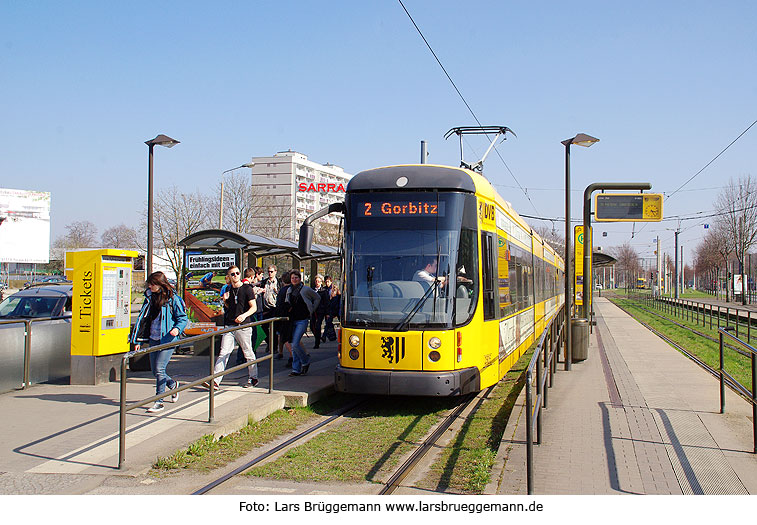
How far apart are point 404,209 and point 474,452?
3337 mm

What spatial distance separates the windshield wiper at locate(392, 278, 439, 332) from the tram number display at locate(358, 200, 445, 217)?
890mm

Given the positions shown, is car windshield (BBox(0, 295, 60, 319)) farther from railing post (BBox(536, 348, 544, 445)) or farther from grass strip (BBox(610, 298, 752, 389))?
grass strip (BBox(610, 298, 752, 389))

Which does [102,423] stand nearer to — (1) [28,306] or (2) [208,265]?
(1) [28,306]

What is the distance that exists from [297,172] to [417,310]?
114 m

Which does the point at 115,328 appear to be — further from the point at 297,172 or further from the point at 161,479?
the point at 297,172

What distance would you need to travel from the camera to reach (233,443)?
283 inches

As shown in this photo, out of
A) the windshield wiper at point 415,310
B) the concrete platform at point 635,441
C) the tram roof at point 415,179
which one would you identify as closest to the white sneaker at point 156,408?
the windshield wiper at point 415,310

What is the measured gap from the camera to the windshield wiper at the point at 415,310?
342 inches

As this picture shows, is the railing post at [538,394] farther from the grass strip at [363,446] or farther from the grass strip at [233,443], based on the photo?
→ the grass strip at [233,443]

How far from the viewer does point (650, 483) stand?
5641 millimetres

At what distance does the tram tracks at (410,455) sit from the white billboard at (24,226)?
42.5m

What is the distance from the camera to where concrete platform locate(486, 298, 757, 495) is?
18.6 feet

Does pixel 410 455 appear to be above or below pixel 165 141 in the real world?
below

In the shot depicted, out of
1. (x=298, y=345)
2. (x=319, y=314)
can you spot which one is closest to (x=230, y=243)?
(x=319, y=314)
